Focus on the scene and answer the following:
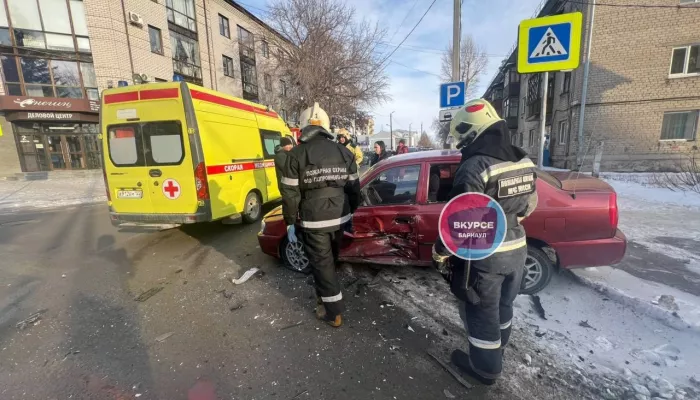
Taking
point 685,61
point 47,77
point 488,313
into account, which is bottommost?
point 488,313

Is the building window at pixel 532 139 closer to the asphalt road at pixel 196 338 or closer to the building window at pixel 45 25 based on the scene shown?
the asphalt road at pixel 196 338

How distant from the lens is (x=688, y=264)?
3777 mm

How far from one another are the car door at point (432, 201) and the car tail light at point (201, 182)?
11.7 ft

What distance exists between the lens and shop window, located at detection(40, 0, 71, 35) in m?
15.3

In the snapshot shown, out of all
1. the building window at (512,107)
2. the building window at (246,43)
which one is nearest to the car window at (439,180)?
the building window at (246,43)

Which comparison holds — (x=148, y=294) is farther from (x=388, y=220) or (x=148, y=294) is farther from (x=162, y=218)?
(x=388, y=220)

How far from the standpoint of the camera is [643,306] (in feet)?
9.30

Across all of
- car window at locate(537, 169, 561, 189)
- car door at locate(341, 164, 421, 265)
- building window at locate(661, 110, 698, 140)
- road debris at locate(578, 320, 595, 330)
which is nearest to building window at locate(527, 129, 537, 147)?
building window at locate(661, 110, 698, 140)

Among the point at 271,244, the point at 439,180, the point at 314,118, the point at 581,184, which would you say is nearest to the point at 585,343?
the point at 581,184

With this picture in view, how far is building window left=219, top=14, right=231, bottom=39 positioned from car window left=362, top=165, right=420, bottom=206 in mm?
24974

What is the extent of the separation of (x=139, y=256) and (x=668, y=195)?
11.2m

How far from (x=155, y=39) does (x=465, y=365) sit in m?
22.7

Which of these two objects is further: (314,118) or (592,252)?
(592,252)

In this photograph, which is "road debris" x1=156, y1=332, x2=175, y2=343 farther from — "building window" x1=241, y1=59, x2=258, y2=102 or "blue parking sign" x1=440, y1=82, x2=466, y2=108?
"building window" x1=241, y1=59, x2=258, y2=102
